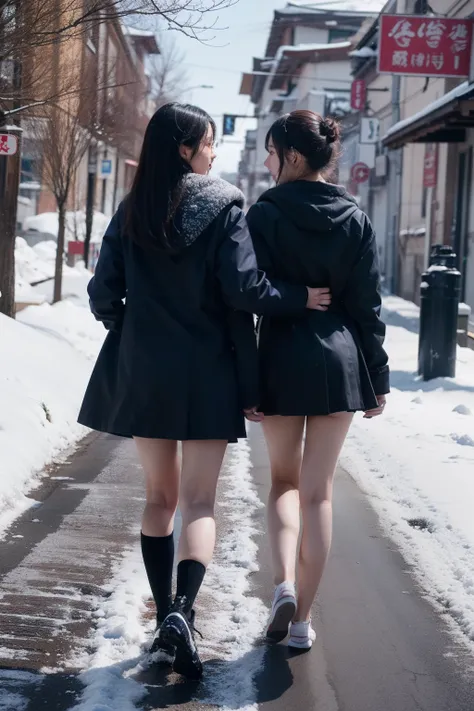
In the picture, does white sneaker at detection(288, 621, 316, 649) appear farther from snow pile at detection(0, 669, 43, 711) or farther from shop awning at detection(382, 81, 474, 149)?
shop awning at detection(382, 81, 474, 149)

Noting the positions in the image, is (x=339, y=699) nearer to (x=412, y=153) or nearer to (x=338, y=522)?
(x=338, y=522)

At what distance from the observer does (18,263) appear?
28.6 metres

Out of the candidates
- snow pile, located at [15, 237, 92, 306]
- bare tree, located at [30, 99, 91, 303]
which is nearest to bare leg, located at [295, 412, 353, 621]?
bare tree, located at [30, 99, 91, 303]

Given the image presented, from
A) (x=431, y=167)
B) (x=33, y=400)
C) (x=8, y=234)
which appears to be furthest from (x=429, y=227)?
(x=33, y=400)

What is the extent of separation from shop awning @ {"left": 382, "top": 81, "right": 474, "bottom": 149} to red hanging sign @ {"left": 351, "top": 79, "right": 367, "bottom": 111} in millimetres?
17528

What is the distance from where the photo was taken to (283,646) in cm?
397

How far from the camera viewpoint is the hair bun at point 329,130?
3.91 m

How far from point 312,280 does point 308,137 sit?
0.50 metres

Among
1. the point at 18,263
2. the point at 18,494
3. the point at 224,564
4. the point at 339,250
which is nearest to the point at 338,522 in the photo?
the point at 224,564

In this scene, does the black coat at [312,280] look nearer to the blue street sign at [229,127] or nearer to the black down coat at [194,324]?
the black down coat at [194,324]

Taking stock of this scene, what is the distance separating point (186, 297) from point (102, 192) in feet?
155

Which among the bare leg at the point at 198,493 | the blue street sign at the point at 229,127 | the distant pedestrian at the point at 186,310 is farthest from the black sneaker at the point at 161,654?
the blue street sign at the point at 229,127

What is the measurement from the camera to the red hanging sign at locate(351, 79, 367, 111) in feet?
123

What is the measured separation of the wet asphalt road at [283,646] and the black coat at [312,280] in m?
0.89
